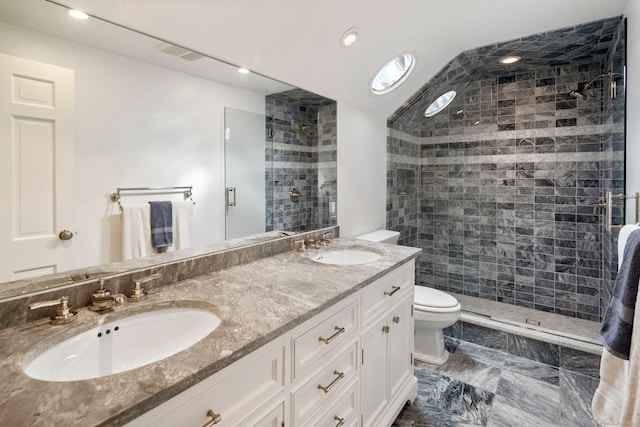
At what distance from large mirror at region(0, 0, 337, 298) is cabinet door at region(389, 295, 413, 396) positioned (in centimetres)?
95

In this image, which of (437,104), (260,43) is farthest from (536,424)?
(437,104)

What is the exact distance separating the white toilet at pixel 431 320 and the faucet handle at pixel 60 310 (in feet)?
6.18

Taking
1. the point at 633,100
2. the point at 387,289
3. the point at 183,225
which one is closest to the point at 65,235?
the point at 183,225

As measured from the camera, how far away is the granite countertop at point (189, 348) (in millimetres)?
630

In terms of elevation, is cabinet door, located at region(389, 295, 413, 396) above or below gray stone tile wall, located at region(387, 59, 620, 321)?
below

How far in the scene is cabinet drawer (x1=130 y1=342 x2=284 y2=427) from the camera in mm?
738

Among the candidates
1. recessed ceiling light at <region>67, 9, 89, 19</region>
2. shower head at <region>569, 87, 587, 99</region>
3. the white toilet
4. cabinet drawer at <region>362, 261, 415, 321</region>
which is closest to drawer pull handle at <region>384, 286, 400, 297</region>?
cabinet drawer at <region>362, 261, 415, 321</region>

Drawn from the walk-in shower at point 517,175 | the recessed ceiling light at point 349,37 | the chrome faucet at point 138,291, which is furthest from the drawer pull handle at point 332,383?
the walk-in shower at point 517,175

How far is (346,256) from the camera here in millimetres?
2146

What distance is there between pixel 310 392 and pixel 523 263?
2.86 metres

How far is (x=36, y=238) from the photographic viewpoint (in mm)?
1079

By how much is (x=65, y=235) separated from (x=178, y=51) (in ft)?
2.74

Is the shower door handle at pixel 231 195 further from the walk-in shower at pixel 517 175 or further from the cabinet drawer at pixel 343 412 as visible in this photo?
the walk-in shower at pixel 517 175

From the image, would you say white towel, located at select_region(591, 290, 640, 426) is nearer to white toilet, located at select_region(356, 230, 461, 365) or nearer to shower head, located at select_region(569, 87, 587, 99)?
white toilet, located at select_region(356, 230, 461, 365)
